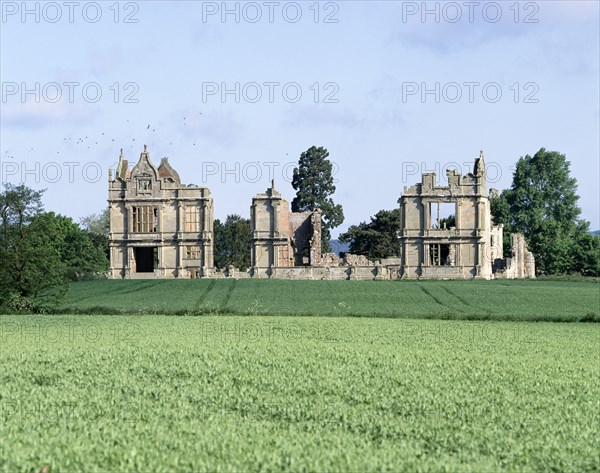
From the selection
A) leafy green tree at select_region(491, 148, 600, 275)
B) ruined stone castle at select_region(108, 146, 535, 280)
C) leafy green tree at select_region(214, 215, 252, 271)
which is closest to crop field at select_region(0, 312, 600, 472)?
ruined stone castle at select_region(108, 146, 535, 280)

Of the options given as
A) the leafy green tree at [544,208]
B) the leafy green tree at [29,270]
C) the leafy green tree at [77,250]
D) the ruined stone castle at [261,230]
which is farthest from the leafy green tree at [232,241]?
the leafy green tree at [29,270]

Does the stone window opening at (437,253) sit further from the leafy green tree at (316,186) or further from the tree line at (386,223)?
the leafy green tree at (316,186)

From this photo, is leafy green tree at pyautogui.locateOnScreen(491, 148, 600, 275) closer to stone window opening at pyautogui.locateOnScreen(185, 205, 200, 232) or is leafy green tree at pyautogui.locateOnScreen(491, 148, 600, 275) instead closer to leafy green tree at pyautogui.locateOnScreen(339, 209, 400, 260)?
leafy green tree at pyautogui.locateOnScreen(339, 209, 400, 260)

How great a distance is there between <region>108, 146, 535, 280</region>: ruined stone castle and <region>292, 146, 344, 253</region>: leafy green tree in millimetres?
34582

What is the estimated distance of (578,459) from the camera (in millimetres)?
14195

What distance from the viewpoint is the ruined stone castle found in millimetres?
90188

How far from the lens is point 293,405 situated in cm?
1761

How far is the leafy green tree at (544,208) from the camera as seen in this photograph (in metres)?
113

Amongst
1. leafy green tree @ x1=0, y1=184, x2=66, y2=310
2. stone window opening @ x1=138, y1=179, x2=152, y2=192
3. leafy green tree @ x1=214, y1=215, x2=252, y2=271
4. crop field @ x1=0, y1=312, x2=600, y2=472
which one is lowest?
crop field @ x1=0, y1=312, x2=600, y2=472

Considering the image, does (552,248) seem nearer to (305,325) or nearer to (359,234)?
(359,234)

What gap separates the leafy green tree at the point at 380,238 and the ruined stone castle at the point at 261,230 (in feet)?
89.9

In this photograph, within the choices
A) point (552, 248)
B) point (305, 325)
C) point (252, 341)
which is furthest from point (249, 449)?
point (552, 248)

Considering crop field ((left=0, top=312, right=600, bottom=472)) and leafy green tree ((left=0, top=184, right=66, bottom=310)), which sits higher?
leafy green tree ((left=0, top=184, right=66, bottom=310))

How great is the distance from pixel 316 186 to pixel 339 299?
70.9 m
